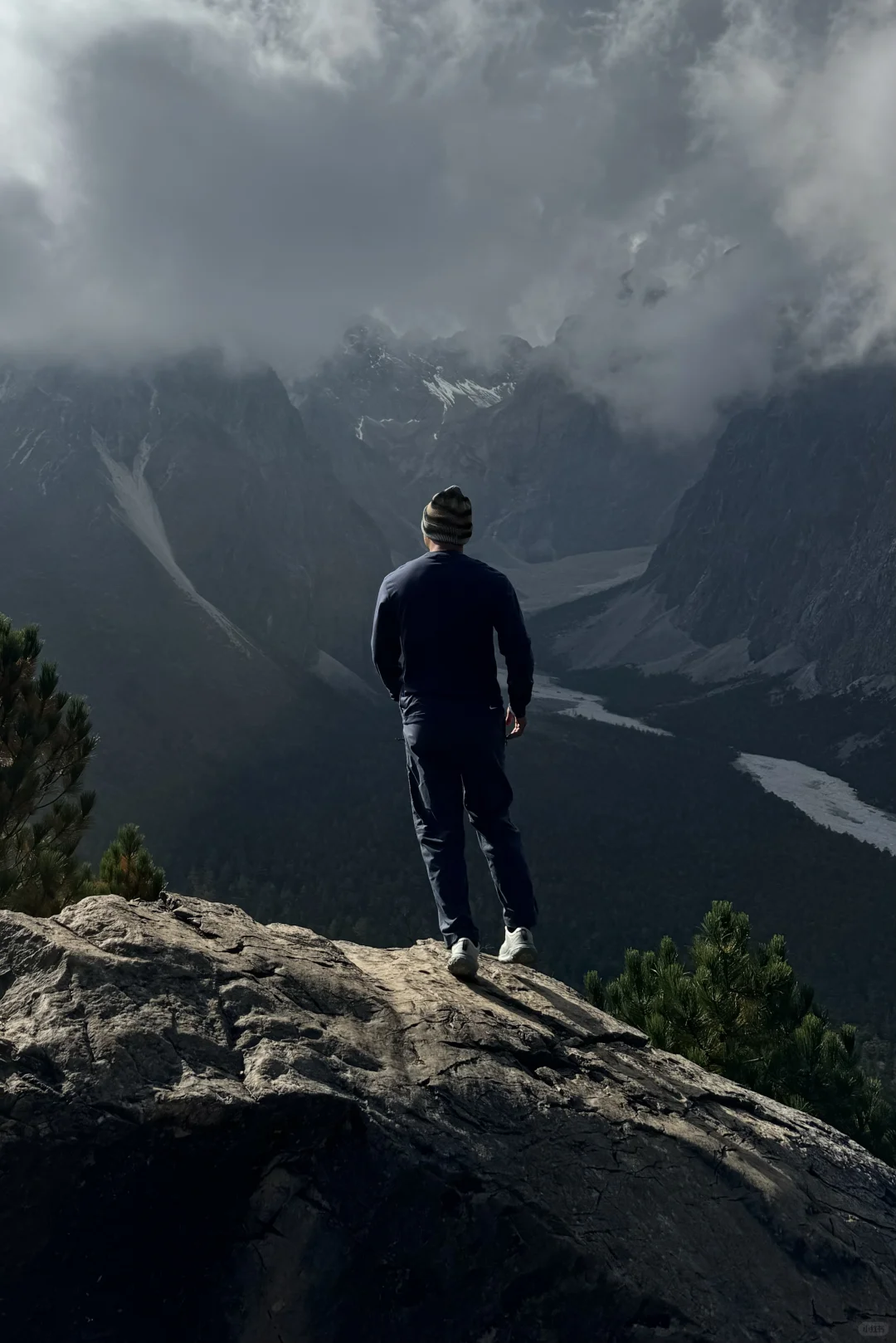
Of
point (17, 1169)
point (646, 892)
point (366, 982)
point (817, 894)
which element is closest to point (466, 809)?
point (366, 982)

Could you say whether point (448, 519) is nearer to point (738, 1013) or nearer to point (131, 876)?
point (131, 876)

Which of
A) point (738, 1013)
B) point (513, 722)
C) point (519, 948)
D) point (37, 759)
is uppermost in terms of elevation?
point (513, 722)

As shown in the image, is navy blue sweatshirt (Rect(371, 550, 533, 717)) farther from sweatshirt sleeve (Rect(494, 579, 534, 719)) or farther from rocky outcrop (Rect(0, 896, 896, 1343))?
rocky outcrop (Rect(0, 896, 896, 1343))

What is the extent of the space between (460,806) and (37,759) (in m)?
8.46

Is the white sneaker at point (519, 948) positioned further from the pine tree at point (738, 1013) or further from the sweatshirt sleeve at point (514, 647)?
the pine tree at point (738, 1013)

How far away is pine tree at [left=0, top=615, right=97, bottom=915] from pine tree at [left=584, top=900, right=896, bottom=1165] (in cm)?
865

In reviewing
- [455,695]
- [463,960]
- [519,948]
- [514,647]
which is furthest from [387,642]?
[519,948]

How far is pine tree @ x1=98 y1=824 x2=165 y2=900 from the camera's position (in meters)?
8.95

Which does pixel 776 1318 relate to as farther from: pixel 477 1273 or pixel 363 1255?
pixel 363 1255

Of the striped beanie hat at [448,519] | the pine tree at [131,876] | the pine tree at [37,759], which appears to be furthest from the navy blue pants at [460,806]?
the pine tree at [37,759]

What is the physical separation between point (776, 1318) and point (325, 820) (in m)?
164

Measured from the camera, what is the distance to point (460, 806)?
8258mm

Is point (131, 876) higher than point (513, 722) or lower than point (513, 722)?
lower

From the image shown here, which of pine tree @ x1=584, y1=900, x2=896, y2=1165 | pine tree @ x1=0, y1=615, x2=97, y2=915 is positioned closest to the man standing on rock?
pine tree @ x1=584, y1=900, x2=896, y2=1165
